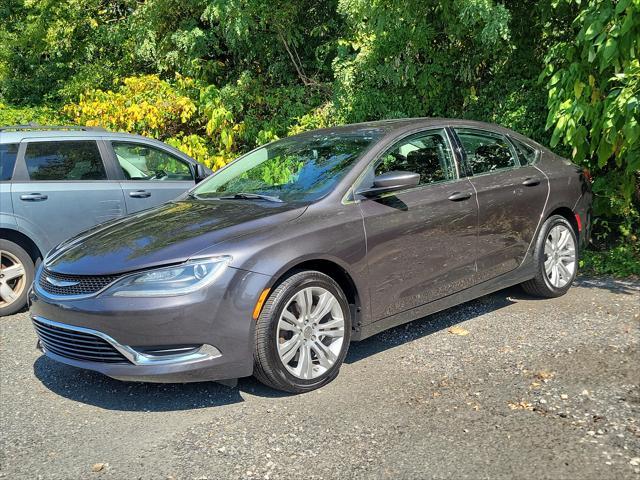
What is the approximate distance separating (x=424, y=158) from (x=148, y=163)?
344cm

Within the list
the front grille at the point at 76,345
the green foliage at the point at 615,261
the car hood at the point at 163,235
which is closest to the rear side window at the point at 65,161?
the car hood at the point at 163,235

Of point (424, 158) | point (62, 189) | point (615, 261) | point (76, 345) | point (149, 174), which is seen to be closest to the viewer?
point (76, 345)

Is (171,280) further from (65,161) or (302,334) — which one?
(65,161)

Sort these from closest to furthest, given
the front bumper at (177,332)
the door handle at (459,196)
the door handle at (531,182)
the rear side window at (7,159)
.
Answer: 1. the front bumper at (177,332)
2. the door handle at (459,196)
3. the door handle at (531,182)
4. the rear side window at (7,159)

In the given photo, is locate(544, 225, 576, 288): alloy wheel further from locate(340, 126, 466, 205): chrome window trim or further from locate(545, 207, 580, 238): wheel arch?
locate(340, 126, 466, 205): chrome window trim

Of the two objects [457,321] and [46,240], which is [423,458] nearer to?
[457,321]

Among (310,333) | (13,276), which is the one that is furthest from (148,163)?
(310,333)

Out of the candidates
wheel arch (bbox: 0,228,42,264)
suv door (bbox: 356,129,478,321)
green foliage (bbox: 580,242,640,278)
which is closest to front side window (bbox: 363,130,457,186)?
suv door (bbox: 356,129,478,321)

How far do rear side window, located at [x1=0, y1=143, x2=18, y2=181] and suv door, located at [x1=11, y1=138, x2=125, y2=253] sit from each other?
0.21ft

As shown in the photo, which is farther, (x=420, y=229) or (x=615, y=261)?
(x=615, y=261)

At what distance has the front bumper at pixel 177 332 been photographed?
150 inches

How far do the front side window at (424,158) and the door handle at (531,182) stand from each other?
805 mm

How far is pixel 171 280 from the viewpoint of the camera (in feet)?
12.7

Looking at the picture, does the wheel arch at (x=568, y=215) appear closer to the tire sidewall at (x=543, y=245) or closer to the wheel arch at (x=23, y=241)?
the tire sidewall at (x=543, y=245)
